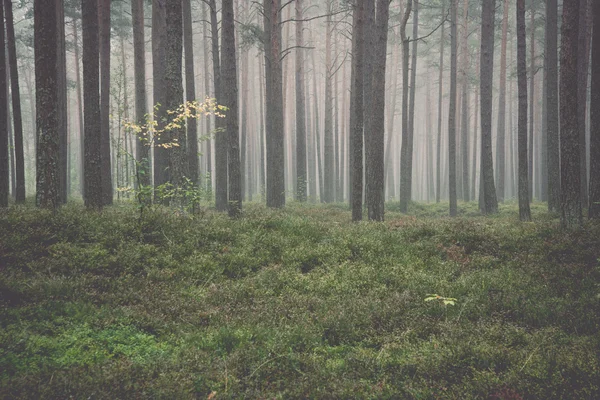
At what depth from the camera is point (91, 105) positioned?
447 inches

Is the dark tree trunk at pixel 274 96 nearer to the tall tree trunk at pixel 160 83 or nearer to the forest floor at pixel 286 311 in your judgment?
the tall tree trunk at pixel 160 83

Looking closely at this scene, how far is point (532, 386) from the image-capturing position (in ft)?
13.1

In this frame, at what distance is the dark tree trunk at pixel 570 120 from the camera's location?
900 cm

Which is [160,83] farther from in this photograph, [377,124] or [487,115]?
[487,115]

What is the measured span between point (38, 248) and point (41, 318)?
235 cm

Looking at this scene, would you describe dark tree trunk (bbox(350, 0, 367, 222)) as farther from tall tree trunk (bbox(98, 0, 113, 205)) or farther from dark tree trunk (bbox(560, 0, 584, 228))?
tall tree trunk (bbox(98, 0, 113, 205))

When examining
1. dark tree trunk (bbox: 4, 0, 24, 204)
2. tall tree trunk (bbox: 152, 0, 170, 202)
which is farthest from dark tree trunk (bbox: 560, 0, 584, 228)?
dark tree trunk (bbox: 4, 0, 24, 204)

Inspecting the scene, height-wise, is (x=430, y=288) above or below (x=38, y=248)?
below

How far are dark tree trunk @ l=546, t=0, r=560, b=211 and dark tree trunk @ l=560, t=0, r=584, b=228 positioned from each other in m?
7.29

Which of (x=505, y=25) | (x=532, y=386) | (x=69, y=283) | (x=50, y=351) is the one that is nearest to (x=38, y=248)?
(x=69, y=283)

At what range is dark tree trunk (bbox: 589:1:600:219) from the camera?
32.9 feet

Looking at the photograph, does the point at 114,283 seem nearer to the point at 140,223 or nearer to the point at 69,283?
the point at 69,283

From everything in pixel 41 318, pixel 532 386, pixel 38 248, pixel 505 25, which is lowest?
pixel 532 386

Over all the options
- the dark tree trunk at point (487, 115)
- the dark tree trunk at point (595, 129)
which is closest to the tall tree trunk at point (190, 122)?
the dark tree trunk at point (487, 115)
